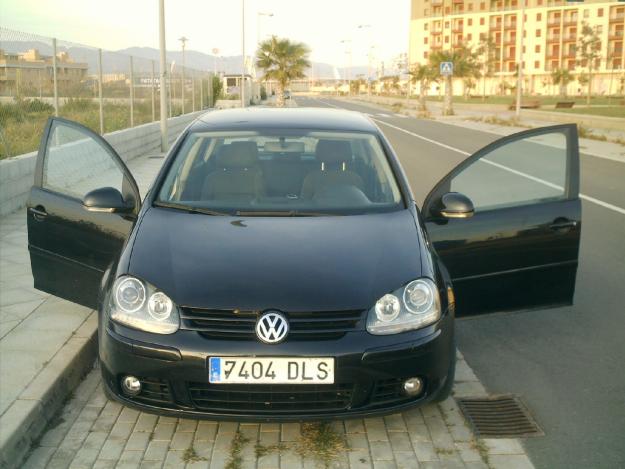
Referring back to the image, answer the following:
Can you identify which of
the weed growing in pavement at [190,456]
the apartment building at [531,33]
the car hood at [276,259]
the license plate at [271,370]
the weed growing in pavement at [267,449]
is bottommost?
the weed growing in pavement at [267,449]

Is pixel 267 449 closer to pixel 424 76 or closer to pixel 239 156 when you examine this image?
pixel 239 156

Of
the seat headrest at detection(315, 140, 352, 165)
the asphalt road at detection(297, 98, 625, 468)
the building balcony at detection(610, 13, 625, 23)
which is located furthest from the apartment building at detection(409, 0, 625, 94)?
the seat headrest at detection(315, 140, 352, 165)

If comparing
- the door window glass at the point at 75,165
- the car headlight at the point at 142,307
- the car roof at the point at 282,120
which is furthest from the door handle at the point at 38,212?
the car headlight at the point at 142,307

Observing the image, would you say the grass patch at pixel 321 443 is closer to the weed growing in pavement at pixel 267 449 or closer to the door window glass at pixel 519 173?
the weed growing in pavement at pixel 267 449

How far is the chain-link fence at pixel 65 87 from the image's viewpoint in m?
10.5

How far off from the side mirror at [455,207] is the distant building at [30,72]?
7.12 meters

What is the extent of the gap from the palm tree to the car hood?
56.7 metres

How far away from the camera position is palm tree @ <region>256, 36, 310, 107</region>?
6034cm

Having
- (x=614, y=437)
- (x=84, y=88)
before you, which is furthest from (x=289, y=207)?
(x=84, y=88)

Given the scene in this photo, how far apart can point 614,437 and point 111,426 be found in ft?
7.73

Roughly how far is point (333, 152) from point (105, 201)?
144cm

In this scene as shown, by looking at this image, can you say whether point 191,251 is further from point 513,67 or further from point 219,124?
point 513,67

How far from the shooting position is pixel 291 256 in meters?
3.92

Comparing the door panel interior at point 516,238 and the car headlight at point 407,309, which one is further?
the door panel interior at point 516,238
